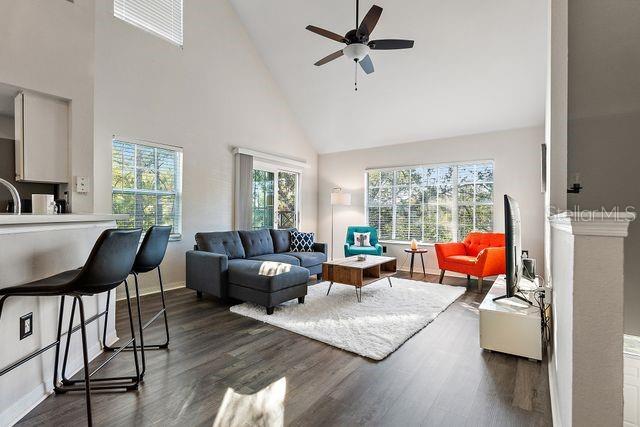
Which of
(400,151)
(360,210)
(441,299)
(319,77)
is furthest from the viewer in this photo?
(360,210)

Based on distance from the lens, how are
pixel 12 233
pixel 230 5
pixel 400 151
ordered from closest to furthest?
pixel 12 233
pixel 230 5
pixel 400 151

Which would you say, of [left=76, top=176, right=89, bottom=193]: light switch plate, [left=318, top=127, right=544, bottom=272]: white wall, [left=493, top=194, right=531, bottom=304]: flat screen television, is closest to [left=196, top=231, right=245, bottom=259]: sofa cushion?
[left=76, top=176, right=89, bottom=193]: light switch plate

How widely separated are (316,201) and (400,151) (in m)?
2.30

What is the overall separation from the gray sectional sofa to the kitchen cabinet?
5.46 feet

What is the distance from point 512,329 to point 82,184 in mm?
4159

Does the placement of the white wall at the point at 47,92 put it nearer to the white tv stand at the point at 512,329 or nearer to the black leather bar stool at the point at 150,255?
the black leather bar stool at the point at 150,255

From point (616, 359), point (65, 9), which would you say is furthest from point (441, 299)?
point (65, 9)

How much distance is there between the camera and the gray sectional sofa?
3.38m

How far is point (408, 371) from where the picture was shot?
222 centimetres

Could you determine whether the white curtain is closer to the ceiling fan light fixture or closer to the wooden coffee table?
the wooden coffee table

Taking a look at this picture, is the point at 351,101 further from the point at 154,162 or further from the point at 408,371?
the point at 408,371

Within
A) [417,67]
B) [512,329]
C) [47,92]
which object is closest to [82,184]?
[47,92]

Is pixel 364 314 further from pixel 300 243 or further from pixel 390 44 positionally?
pixel 390 44

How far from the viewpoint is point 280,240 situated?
543 cm
